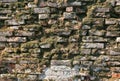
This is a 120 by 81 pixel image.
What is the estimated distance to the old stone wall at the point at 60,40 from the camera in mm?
4684

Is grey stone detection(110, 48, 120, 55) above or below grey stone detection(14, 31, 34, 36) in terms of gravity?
below

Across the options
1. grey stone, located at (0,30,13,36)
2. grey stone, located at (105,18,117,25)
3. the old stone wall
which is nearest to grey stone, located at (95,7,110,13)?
the old stone wall

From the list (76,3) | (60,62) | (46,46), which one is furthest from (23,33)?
(76,3)

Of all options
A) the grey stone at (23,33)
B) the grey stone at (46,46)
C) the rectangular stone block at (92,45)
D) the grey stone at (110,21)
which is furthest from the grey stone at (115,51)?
the grey stone at (23,33)

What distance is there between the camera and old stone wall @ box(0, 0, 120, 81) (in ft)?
15.4

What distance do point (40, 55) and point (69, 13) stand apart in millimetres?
627

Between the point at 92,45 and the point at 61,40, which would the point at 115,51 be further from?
the point at 61,40

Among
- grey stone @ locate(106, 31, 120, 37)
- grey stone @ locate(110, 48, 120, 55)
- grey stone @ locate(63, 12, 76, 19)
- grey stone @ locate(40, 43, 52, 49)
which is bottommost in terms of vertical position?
grey stone @ locate(110, 48, 120, 55)

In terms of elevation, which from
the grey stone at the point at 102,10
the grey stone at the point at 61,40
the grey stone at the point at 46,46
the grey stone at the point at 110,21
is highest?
the grey stone at the point at 102,10

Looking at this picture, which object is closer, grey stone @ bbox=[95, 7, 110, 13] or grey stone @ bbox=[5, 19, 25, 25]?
grey stone @ bbox=[95, 7, 110, 13]

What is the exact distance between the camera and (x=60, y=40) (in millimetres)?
4758

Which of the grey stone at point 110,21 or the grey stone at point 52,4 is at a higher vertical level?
the grey stone at point 52,4

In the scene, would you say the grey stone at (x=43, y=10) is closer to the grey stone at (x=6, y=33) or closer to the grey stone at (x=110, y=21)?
the grey stone at (x=6, y=33)

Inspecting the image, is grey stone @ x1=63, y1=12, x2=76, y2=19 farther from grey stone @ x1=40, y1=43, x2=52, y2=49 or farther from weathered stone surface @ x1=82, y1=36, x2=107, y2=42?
grey stone @ x1=40, y1=43, x2=52, y2=49
